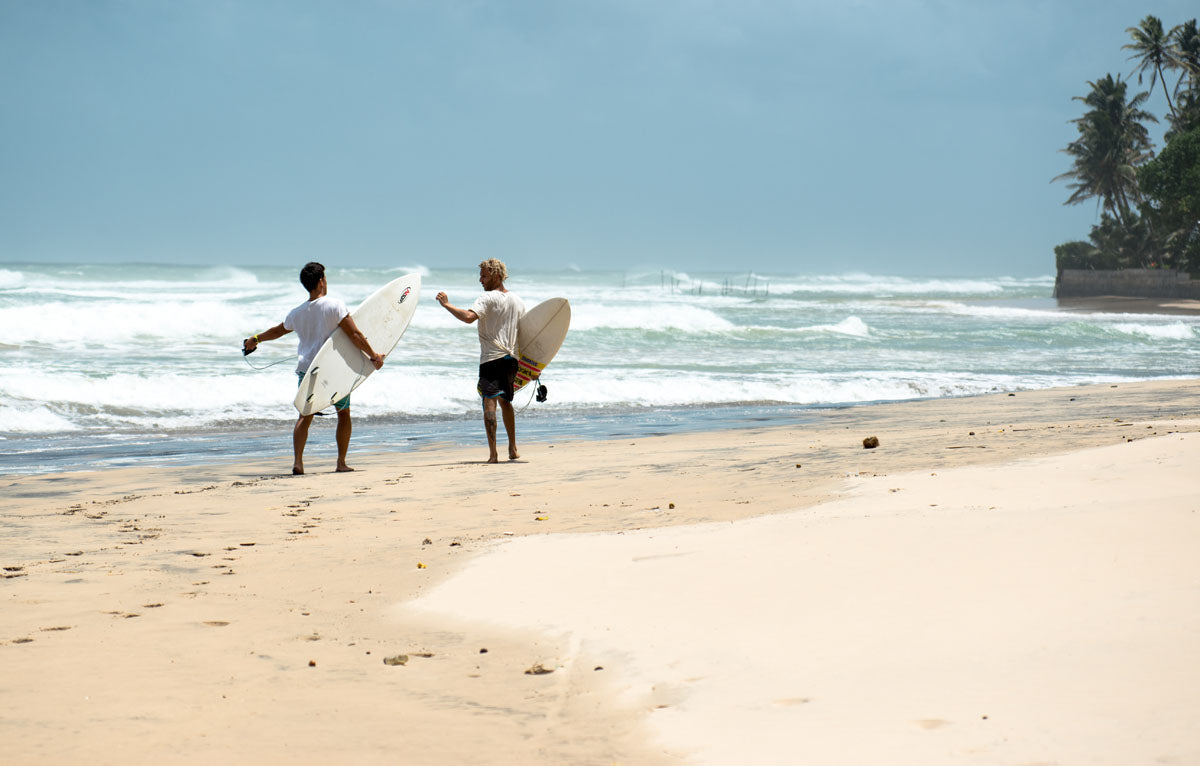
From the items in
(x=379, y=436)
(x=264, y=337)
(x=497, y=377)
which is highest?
(x=264, y=337)

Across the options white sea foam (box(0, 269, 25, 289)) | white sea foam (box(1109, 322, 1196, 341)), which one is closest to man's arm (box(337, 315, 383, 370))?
white sea foam (box(1109, 322, 1196, 341))

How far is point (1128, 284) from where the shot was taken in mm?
53219

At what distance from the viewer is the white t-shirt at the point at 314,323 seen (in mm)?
7863

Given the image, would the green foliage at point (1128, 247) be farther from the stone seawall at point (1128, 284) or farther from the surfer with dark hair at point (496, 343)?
the surfer with dark hair at point (496, 343)

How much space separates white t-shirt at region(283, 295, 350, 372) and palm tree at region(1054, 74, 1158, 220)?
57.9 m

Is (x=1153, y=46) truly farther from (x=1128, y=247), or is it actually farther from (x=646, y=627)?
(x=646, y=627)

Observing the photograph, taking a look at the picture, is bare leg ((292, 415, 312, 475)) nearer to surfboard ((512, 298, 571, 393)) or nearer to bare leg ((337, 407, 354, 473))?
bare leg ((337, 407, 354, 473))

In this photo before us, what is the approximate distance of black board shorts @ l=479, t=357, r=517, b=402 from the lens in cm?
841

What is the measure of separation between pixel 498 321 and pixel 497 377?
47 centimetres

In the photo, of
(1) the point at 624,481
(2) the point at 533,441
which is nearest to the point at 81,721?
(1) the point at 624,481

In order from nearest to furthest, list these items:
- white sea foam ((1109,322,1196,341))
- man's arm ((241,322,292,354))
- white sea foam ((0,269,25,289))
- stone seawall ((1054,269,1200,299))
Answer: man's arm ((241,322,292,354)), white sea foam ((1109,322,1196,341)), stone seawall ((1054,269,1200,299)), white sea foam ((0,269,25,289))

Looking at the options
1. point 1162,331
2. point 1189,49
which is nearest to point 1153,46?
point 1189,49

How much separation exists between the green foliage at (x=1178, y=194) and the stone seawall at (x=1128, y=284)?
1440mm

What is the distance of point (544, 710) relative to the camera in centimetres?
293
